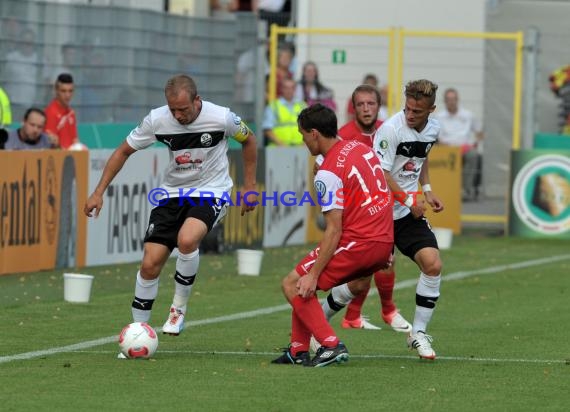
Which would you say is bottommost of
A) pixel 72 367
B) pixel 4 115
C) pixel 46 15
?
pixel 72 367

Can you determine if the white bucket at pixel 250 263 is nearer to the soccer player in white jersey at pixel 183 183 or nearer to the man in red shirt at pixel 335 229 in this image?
the soccer player in white jersey at pixel 183 183

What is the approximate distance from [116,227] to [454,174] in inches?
303

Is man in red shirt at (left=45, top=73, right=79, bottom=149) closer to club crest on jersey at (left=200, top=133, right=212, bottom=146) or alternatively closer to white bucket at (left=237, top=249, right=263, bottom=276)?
white bucket at (left=237, top=249, right=263, bottom=276)

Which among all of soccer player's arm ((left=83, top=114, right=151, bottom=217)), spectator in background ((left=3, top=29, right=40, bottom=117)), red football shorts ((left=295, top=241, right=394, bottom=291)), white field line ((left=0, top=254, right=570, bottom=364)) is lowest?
white field line ((left=0, top=254, right=570, bottom=364))

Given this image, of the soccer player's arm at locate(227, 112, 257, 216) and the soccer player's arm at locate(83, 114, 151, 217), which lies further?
the soccer player's arm at locate(227, 112, 257, 216)

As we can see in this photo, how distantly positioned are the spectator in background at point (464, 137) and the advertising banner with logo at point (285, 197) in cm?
391

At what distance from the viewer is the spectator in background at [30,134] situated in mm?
17172

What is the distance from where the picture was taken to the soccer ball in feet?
34.2

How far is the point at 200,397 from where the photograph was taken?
8859mm

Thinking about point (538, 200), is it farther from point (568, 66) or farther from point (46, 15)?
point (46, 15)

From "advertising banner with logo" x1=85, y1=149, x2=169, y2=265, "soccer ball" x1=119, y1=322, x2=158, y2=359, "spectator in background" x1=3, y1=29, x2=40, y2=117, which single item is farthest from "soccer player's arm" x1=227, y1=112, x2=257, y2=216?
"spectator in background" x1=3, y1=29, x2=40, y2=117

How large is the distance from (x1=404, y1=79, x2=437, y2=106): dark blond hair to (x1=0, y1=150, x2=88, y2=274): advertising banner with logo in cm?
618

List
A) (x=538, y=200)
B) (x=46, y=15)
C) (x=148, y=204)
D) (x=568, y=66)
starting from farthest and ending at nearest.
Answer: (x=568, y=66)
(x=538, y=200)
(x=46, y=15)
(x=148, y=204)

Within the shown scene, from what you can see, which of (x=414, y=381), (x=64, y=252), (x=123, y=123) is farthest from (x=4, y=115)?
(x=414, y=381)
